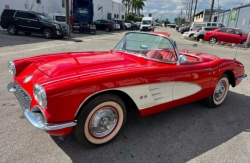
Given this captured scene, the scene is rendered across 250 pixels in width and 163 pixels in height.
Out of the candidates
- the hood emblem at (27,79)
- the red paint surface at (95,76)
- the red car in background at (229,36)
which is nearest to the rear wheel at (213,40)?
the red car in background at (229,36)

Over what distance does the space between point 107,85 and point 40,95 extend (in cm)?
73

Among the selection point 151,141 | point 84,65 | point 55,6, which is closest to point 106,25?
point 55,6

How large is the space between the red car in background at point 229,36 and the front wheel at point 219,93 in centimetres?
1365

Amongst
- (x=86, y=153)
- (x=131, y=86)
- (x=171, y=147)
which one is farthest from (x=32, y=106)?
(x=171, y=147)

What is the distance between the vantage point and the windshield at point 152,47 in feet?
10.6

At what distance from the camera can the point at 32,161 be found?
2275 mm

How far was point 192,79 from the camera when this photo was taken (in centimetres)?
319

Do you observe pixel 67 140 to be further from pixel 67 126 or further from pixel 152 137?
pixel 152 137

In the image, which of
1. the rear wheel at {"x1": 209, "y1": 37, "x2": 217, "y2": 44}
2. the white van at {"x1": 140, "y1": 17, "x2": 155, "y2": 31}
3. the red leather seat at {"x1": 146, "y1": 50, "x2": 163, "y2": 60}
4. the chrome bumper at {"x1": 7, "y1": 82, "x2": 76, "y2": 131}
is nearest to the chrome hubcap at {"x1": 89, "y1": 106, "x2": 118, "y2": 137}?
the chrome bumper at {"x1": 7, "y1": 82, "x2": 76, "y2": 131}

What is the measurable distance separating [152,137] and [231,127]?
1.44 metres

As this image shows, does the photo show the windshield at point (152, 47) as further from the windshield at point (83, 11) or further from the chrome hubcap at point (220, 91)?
the windshield at point (83, 11)

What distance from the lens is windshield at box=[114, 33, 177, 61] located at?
3.22 metres

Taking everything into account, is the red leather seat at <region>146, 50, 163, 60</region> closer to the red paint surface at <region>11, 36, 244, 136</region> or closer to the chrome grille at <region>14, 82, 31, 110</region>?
the red paint surface at <region>11, 36, 244, 136</region>

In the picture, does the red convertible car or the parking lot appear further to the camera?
the parking lot
